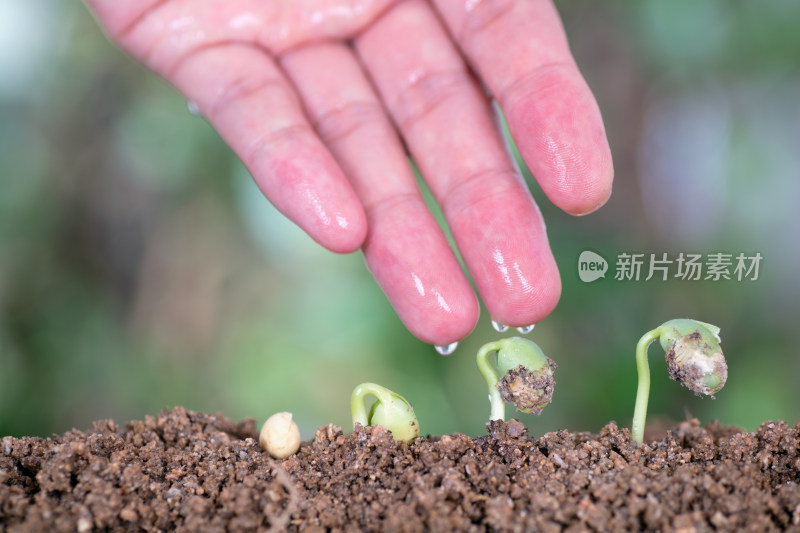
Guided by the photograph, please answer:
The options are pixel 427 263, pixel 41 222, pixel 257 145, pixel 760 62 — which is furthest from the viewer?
pixel 41 222

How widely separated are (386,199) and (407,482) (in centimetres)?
60

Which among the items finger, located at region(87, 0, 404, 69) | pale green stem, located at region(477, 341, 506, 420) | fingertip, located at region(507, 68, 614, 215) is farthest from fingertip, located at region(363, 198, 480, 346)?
finger, located at region(87, 0, 404, 69)

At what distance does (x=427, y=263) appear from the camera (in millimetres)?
1274

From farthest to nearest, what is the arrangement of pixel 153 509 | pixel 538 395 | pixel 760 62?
pixel 760 62 → pixel 538 395 → pixel 153 509

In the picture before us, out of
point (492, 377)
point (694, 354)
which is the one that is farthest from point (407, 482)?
point (694, 354)

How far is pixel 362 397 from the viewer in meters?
1.14

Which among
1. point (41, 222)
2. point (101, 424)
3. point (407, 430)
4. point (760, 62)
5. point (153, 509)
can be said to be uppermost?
point (760, 62)

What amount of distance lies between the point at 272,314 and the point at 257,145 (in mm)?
1263

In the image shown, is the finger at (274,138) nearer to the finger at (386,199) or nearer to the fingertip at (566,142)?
the finger at (386,199)

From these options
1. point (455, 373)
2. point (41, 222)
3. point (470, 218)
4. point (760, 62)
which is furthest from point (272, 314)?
point (760, 62)

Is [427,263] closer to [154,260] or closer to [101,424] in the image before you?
[101,424]

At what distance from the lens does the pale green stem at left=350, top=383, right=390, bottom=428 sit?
1.13 metres

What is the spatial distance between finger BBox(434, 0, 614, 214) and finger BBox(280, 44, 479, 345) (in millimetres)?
250

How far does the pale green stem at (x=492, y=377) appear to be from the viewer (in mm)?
1140
